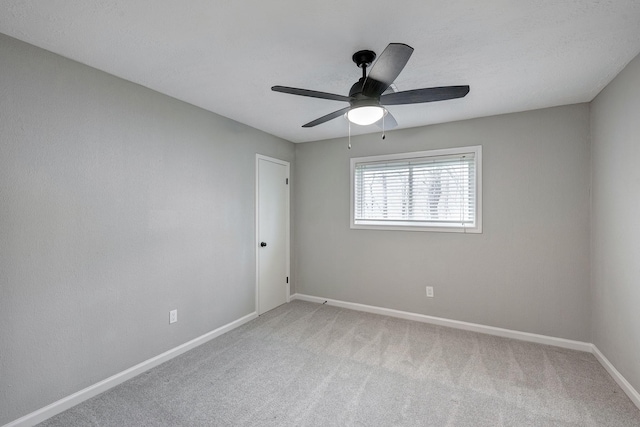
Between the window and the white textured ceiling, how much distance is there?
89cm

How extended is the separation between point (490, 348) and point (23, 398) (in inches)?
144

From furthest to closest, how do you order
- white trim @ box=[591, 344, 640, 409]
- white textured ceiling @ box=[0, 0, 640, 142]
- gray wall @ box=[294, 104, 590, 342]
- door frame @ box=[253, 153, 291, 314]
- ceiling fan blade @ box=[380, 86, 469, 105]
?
door frame @ box=[253, 153, 291, 314] < gray wall @ box=[294, 104, 590, 342] < white trim @ box=[591, 344, 640, 409] < ceiling fan blade @ box=[380, 86, 469, 105] < white textured ceiling @ box=[0, 0, 640, 142]

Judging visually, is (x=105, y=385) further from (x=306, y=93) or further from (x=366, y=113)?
(x=366, y=113)

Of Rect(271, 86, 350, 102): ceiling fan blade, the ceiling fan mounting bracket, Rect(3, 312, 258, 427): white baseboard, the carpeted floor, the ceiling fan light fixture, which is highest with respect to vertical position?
the ceiling fan mounting bracket

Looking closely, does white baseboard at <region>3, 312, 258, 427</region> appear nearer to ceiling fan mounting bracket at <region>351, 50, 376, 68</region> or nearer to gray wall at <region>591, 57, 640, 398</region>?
ceiling fan mounting bracket at <region>351, 50, 376, 68</region>

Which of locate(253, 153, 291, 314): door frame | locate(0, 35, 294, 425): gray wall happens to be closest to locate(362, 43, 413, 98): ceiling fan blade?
locate(0, 35, 294, 425): gray wall

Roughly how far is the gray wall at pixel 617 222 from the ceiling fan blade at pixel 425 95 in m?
1.35

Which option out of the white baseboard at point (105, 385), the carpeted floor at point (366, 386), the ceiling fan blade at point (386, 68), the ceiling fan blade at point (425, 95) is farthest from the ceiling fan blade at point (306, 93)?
the white baseboard at point (105, 385)

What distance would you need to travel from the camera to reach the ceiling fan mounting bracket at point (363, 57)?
72.7 inches

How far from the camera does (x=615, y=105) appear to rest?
2242 mm

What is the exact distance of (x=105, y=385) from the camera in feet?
7.09

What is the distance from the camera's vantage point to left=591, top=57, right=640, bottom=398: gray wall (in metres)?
1.99

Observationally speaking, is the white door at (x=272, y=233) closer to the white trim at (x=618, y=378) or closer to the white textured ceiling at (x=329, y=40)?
the white textured ceiling at (x=329, y=40)

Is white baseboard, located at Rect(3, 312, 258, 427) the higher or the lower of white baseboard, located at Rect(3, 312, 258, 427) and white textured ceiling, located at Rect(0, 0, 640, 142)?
the lower
